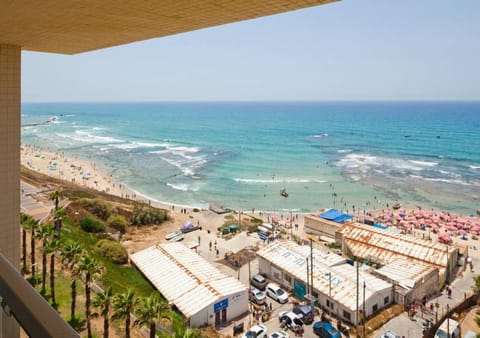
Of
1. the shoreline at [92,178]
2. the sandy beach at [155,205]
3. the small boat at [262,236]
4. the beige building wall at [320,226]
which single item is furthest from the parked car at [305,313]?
the shoreline at [92,178]

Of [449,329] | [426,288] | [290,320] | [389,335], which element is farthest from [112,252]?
[426,288]

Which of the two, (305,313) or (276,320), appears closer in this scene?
(305,313)

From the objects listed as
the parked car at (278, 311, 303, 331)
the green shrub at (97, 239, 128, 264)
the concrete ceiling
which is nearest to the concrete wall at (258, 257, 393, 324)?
the parked car at (278, 311, 303, 331)

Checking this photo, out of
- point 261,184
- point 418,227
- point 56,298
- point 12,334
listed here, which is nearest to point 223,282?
point 56,298

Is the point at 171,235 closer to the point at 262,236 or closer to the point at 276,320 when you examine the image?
the point at 262,236

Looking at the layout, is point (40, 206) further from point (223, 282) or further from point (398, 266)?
point (398, 266)
